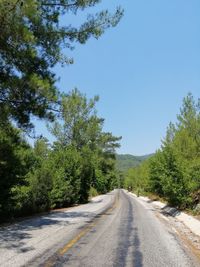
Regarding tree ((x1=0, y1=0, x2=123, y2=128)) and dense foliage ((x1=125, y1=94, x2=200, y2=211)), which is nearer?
tree ((x1=0, y1=0, x2=123, y2=128))

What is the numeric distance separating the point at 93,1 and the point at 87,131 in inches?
1861

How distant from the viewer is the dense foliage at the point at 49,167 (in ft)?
64.1

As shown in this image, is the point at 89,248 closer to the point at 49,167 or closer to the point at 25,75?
the point at 25,75

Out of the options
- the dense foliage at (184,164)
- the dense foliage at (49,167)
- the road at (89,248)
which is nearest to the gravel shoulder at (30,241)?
the road at (89,248)

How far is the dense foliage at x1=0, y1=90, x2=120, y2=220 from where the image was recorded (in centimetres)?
1953

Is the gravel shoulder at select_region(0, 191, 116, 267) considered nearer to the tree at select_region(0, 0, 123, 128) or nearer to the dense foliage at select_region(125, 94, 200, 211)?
the tree at select_region(0, 0, 123, 128)

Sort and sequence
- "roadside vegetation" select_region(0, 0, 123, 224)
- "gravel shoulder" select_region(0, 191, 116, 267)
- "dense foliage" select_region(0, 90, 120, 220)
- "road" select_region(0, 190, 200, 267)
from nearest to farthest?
"road" select_region(0, 190, 200, 267) → "gravel shoulder" select_region(0, 191, 116, 267) → "roadside vegetation" select_region(0, 0, 123, 224) → "dense foliage" select_region(0, 90, 120, 220)

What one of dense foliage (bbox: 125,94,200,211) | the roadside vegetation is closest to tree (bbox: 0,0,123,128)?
the roadside vegetation

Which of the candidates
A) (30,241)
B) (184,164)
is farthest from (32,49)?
(184,164)

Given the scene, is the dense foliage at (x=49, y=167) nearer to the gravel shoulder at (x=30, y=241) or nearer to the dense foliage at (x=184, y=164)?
the gravel shoulder at (x=30, y=241)

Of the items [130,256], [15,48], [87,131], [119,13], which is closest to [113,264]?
[130,256]

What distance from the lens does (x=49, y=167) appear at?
105 feet

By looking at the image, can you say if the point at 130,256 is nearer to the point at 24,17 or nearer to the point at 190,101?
the point at 24,17

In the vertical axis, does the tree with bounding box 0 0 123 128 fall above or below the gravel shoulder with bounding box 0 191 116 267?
above
